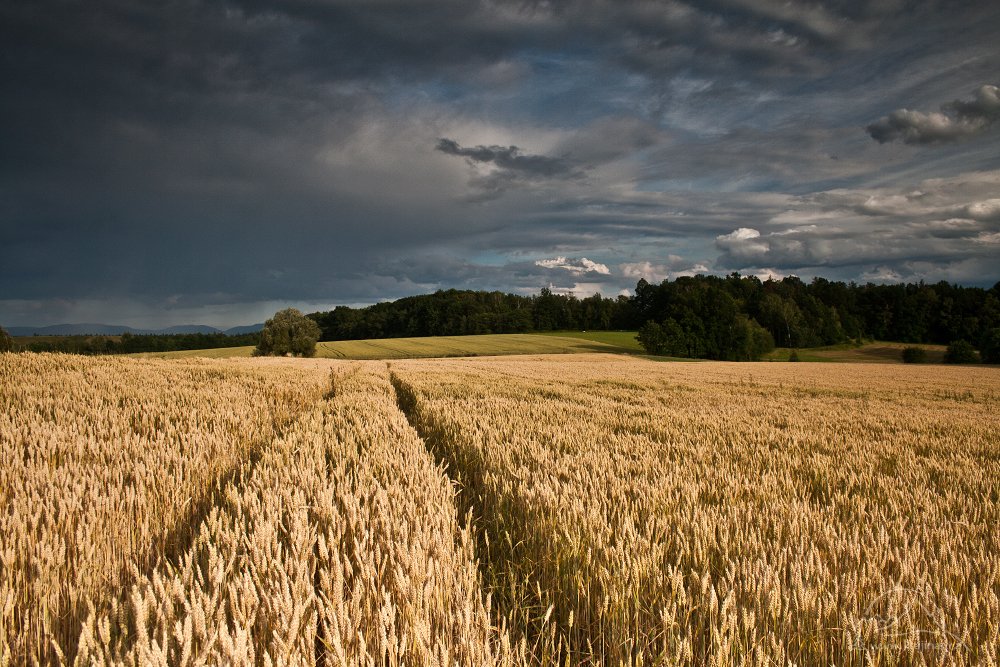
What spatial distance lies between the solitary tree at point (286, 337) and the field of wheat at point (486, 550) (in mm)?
60172

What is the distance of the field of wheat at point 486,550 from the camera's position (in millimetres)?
1681

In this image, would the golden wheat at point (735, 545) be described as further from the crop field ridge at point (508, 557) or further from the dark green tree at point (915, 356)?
the dark green tree at point (915, 356)

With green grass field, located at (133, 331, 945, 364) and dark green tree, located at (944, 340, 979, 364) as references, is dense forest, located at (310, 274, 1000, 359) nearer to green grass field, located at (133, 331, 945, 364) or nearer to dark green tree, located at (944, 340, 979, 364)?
green grass field, located at (133, 331, 945, 364)

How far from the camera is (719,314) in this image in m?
78.3

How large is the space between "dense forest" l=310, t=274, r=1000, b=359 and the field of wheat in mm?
74086

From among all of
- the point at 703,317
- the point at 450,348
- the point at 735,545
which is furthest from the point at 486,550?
the point at 703,317

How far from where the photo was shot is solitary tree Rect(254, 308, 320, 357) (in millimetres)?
62125

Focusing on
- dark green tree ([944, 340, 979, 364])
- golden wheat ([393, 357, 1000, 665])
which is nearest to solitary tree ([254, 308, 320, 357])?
golden wheat ([393, 357, 1000, 665])

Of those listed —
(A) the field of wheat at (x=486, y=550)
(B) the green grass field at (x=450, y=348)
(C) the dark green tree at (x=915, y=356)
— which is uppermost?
(A) the field of wheat at (x=486, y=550)

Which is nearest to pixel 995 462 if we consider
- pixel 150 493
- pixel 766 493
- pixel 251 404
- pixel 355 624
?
pixel 766 493

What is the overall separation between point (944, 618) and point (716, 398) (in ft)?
38.7

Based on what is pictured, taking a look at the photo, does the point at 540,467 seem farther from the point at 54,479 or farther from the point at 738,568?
the point at 54,479

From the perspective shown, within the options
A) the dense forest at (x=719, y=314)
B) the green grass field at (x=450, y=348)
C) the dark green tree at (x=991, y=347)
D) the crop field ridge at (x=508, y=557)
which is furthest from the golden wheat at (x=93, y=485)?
the dark green tree at (x=991, y=347)

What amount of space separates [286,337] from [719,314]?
221 ft
